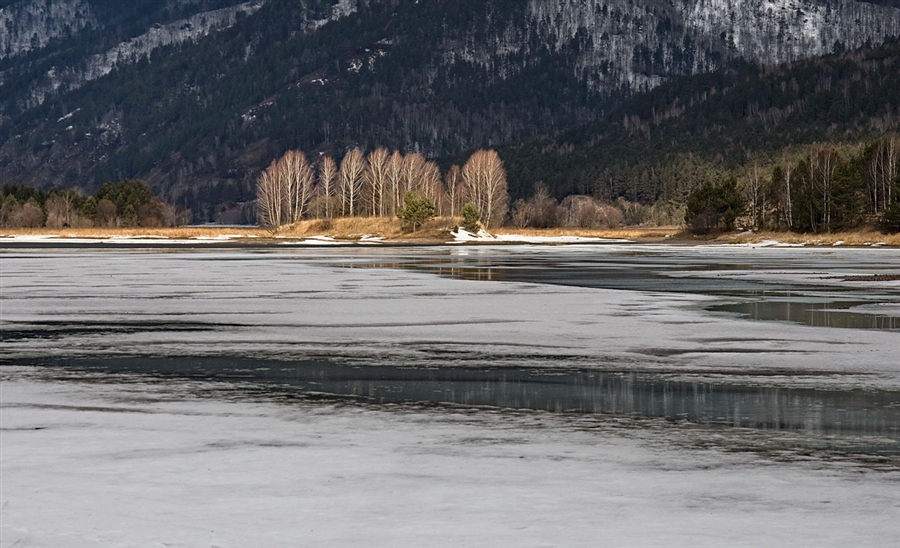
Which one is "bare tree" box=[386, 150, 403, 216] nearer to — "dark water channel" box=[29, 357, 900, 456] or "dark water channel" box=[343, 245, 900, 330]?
"dark water channel" box=[343, 245, 900, 330]

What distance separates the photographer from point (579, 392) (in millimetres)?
16031

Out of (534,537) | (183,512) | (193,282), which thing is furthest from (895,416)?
(193,282)

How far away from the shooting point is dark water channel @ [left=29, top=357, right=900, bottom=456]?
13.6 metres

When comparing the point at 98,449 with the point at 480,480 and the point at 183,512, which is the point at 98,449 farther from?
the point at 480,480

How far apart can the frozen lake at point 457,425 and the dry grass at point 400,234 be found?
92.6m

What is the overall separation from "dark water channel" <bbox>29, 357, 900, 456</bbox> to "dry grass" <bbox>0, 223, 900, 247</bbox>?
323 feet

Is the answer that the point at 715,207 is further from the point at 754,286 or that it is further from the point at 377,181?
the point at 754,286

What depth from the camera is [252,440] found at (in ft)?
41.1

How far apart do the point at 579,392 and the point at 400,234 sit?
5357 inches

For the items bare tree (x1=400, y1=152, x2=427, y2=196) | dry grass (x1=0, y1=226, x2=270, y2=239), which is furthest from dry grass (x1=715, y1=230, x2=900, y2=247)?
dry grass (x1=0, y1=226, x2=270, y2=239)

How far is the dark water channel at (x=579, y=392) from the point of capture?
1363cm

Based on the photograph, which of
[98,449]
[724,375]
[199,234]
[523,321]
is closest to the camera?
[98,449]

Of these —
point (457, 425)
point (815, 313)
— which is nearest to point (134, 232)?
point (815, 313)

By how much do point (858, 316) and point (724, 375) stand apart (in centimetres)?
1208
